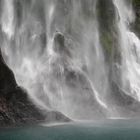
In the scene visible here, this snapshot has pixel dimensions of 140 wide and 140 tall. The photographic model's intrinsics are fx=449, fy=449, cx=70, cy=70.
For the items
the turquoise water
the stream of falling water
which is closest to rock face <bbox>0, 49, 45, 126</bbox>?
the stream of falling water

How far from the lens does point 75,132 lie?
38.0m

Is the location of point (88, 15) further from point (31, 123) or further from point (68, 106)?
point (31, 123)

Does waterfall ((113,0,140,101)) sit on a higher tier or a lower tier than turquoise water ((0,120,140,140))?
higher

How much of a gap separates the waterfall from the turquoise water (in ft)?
58.9

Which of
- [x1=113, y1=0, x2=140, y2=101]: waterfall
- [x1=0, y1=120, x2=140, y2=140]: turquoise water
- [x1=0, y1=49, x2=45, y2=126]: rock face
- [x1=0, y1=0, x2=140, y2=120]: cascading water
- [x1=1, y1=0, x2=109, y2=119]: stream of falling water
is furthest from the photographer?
[x1=113, y1=0, x2=140, y2=101]: waterfall

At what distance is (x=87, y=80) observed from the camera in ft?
183

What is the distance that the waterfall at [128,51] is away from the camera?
62831 mm

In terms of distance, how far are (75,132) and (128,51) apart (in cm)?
3325

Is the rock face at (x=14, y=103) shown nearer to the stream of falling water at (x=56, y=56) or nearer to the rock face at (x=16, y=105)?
the rock face at (x=16, y=105)

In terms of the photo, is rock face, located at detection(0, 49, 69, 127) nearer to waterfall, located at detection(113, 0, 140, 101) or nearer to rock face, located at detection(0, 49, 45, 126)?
rock face, located at detection(0, 49, 45, 126)

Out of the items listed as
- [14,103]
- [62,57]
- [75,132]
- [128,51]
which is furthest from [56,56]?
[75,132]

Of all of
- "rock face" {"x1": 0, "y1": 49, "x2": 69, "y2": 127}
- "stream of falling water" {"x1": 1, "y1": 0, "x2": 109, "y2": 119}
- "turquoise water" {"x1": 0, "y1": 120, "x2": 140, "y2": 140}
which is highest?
A: "stream of falling water" {"x1": 1, "y1": 0, "x2": 109, "y2": 119}

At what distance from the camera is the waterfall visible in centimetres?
6283

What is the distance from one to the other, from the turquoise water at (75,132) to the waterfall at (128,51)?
18.0 m
